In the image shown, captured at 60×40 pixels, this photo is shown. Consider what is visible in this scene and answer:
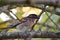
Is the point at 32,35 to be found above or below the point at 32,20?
below

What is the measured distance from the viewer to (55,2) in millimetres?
1047

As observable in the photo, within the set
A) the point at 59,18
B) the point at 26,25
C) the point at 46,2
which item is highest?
the point at 59,18

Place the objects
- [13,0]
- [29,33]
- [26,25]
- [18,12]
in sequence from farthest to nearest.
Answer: [18,12], [26,25], [29,33], [13,0]

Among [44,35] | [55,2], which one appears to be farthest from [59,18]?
[55,2]

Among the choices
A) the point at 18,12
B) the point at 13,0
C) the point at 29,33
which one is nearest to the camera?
the point at 13,0

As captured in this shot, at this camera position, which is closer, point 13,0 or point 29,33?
point 13,0

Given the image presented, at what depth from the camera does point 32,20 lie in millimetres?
1820

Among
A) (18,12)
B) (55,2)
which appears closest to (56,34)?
(55,2)

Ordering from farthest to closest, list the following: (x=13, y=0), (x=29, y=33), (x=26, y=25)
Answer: (x=26, y=25) → (x=29, y=33) → (x=13, y=0)

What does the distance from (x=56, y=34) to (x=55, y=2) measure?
63cm

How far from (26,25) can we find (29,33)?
214 mm

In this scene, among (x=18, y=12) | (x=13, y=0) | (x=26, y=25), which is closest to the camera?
(x=13, y=0)

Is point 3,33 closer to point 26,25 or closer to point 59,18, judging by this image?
point 26,25

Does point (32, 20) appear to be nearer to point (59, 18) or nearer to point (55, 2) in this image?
point (55, 2)
